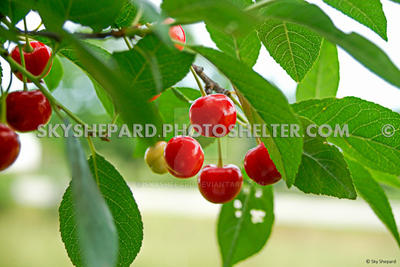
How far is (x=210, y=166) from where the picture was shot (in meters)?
0.61

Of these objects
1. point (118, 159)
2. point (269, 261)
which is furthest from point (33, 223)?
point (269, 261)

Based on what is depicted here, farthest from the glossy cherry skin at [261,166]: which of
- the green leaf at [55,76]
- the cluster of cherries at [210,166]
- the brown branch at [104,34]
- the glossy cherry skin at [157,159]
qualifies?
the green leaf at [55,76]

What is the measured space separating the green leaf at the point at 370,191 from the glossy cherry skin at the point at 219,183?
0.15 metres

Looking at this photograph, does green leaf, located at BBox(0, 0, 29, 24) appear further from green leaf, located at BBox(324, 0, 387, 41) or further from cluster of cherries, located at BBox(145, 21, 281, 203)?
green leaf, located at BBox(324, 0, 387, 41)

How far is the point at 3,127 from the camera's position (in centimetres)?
41

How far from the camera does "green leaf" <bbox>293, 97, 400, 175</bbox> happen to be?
0.52 m

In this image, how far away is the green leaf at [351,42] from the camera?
0.30 meters

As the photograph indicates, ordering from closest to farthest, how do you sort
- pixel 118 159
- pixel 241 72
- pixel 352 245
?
pixel 241 72 → pixel 352 245 → pixel 118 159

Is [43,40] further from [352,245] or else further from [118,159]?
[118,159]

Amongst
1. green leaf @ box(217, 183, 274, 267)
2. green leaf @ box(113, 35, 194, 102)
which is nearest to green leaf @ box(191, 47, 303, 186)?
green leaf @ box(113, 35, 194, 102)

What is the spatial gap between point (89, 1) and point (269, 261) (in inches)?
247

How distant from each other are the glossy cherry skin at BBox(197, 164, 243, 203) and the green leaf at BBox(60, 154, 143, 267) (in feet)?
0.36

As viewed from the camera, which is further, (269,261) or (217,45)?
(269,261)

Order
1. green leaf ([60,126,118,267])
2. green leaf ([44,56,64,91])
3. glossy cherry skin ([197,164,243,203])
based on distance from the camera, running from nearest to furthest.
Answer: green leaf ([60,126,118,267]) < glossy cherry skin ([197,164,243,203]) < green leaf ([44,56,64,91])
